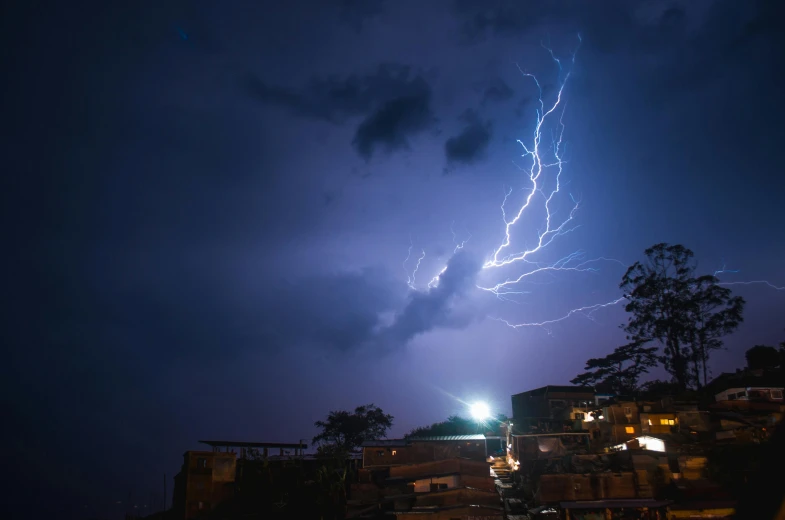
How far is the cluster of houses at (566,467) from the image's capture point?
1797 cm

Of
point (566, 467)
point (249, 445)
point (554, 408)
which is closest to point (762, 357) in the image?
point (554, 408)

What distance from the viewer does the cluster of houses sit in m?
18.0

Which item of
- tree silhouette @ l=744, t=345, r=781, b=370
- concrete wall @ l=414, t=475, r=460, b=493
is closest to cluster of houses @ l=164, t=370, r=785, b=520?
concrete wall @ l=414, t=475, r=460, b=493

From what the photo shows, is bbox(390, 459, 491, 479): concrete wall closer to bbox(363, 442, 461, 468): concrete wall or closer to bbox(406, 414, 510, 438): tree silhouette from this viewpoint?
bbox(363, 442, 461, 468): concrete wall

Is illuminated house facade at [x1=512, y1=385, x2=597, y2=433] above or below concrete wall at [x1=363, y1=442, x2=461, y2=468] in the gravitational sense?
above

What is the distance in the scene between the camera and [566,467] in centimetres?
2086

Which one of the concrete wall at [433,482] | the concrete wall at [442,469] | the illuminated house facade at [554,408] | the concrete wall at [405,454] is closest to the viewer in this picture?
the concrete wall at [433,482]

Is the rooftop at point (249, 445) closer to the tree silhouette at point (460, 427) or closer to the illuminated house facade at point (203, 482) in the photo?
the illuminated house facade at point (203, 482)

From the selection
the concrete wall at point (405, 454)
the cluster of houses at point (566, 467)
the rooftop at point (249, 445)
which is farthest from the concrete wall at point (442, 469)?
the rooftop at point (249, 445)

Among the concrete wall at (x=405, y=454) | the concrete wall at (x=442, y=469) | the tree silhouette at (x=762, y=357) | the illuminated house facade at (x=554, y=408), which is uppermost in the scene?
the tree silhouette at (x=762, y=357)

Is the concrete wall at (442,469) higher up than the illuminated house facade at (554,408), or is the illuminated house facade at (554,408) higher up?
the illuminated house facade at (554,408)

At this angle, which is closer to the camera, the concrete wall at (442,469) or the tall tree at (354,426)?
the concrete wall at (442,469)

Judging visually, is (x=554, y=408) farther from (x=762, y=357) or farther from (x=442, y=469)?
(x=762, y=357)

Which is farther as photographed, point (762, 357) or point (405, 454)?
point (762, 357)
